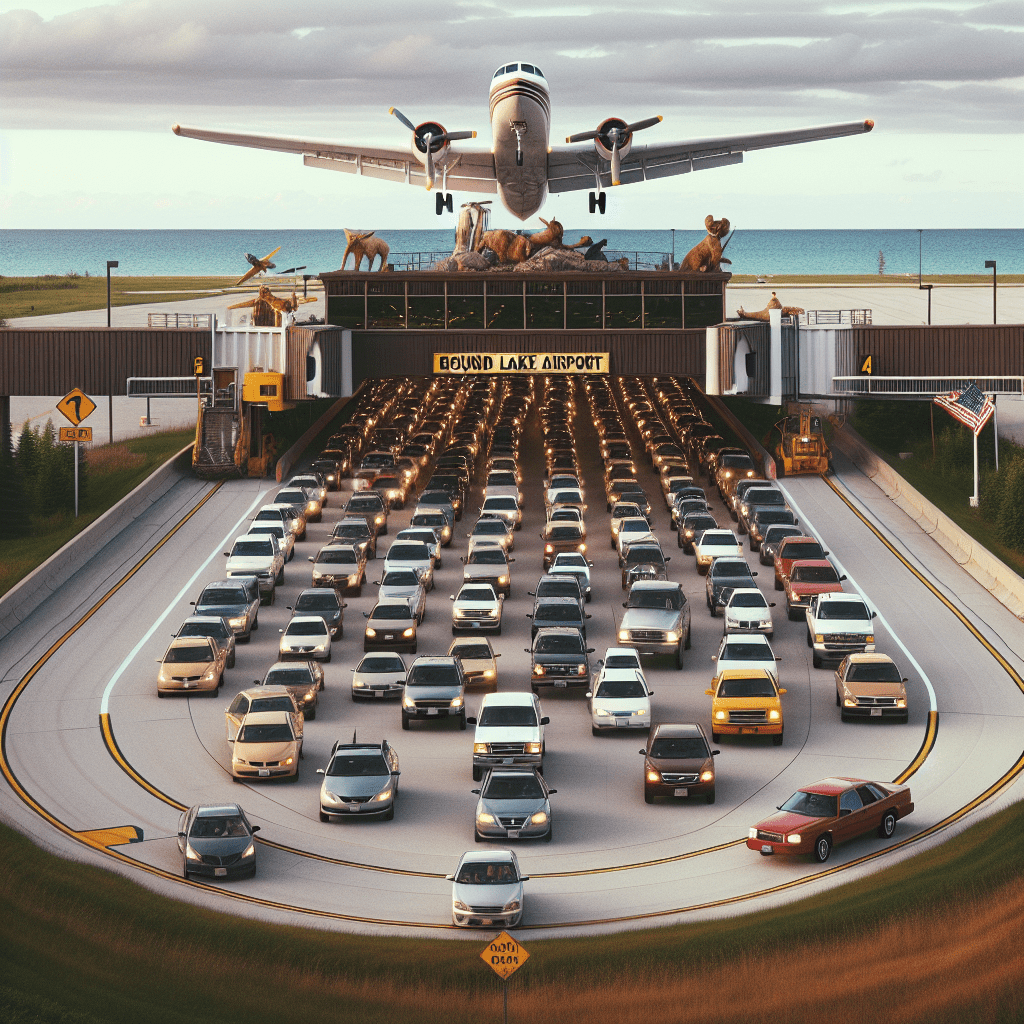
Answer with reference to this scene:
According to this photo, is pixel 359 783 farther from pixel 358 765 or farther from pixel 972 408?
pixel 972 408

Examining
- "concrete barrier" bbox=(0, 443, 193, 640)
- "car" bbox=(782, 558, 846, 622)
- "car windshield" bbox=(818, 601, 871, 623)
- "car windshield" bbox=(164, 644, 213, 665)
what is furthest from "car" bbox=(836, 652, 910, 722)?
"concrete barrier" bbox=(0, 443, 193, 640)

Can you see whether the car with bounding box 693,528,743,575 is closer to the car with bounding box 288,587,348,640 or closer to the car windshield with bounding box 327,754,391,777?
the car with bounding box 288,587,348,640

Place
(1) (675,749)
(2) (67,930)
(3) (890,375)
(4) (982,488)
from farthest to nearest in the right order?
1. (3) (890,375)
2. (4) (982,488)
3. (1) (675,749)
4. (2) (67,930)

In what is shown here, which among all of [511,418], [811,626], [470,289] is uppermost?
[470,289]

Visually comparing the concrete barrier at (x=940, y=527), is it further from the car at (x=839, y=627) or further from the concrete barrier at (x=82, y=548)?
the concrete barrier at (x=82, y=548)

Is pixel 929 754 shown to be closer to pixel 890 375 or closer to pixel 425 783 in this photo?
pixel 425 783

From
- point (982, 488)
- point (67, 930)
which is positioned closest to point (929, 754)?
point (67, 930)

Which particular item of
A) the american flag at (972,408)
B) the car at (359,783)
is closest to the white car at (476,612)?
the car at (359,783)
